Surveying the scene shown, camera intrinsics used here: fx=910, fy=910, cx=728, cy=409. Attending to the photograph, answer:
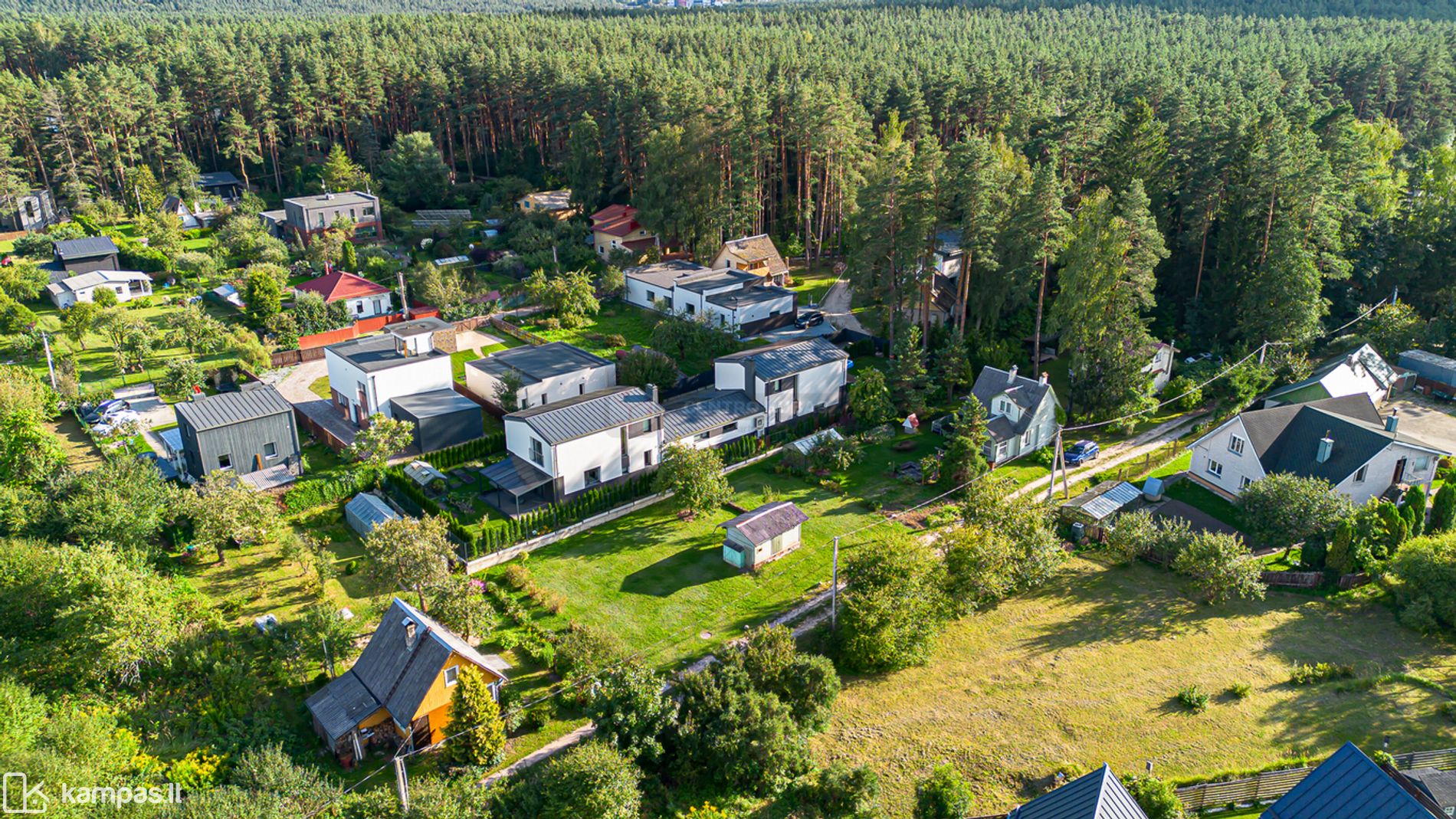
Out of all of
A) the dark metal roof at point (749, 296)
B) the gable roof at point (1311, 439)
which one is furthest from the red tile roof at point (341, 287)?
the gable roof at point (1311, 439)

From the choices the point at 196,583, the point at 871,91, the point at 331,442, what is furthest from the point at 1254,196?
the point at 196,583

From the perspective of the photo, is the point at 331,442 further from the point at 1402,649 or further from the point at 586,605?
the point at 1402,649

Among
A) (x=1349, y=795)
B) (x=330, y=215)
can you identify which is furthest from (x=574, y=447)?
(x=330, y=215)

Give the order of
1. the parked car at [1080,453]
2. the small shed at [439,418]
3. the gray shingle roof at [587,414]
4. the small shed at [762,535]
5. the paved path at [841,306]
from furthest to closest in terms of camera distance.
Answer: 1. the paved path at [841,306]
2. the parked car at [1080,453]
3. the small shed at [439,418]
4. the gray shingle roof at [587,414]
5. the small shed at [762,535]

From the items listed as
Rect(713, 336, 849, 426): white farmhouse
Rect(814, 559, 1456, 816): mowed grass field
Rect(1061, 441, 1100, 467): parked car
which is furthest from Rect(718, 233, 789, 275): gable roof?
Rect(814, 559, 1456, 816): mowed grass field

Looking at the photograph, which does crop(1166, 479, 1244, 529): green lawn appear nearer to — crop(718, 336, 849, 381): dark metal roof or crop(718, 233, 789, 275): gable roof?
crop(718, 336, 849, 381): dark metal roof

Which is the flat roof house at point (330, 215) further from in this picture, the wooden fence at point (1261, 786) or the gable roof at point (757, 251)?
the wooden fence at point (1261, 786)
